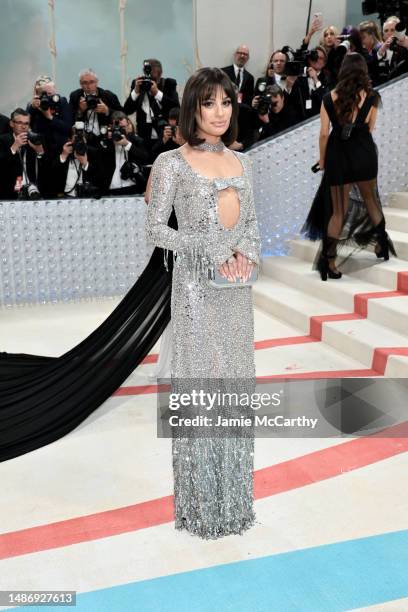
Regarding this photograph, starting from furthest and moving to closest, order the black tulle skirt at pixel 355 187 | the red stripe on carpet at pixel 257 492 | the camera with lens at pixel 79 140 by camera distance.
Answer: the camera with lens at pixel 79 140, the black tulle skirt at pixel 355 187, the red stripe on carpet at pixel 257 492

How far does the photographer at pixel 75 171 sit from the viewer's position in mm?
6461

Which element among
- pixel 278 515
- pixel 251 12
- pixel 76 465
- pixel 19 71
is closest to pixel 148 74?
pixel 19 71

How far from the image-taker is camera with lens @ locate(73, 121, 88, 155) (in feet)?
21.0

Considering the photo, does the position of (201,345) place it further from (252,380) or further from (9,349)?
(9,349)

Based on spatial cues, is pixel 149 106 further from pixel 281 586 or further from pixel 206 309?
pixel 281 586

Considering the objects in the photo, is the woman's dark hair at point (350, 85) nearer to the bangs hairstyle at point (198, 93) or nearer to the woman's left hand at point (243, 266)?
the bangs hairstyle at point (198, 93)

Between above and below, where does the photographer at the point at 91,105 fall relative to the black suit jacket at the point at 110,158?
above

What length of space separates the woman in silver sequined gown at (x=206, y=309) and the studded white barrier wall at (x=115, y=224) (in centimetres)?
403

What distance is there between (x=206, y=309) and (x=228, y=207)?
1.15 ft

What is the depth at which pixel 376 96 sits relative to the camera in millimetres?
5082

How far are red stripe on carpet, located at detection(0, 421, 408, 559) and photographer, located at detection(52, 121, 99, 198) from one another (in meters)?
3.83

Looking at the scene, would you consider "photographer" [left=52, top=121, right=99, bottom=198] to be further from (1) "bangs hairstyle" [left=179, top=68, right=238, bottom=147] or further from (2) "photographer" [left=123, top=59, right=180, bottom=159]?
(1) "bangs hairstyle" [left=179, top=68, right=238, bottom=147]

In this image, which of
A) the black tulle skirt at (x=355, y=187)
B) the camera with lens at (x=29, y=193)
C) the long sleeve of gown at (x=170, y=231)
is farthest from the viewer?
the camera with lens at (x=29, y=193)

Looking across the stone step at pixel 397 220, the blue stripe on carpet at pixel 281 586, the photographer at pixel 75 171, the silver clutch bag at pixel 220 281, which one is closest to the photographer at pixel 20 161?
the photographer at pixel 75 171
